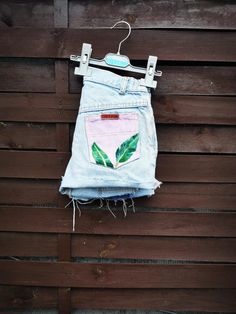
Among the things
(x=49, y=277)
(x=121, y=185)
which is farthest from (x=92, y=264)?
(x=121, y=185)

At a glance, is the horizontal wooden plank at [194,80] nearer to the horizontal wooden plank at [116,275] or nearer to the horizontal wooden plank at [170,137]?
the horizontal wooden plank at [170,137]

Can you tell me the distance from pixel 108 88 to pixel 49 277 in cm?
137

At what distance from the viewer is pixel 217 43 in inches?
72.7

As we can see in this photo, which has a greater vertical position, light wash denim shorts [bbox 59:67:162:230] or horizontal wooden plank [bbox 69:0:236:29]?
horizontal wooden plank [bbox 69:0:236:29]

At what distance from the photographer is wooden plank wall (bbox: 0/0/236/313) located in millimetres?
1839

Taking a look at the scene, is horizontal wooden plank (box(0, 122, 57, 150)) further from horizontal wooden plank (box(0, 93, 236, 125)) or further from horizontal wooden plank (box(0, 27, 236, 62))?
horizontal wooden plank (box(0, 27, 236, 62))

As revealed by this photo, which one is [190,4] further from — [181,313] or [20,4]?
[181,313]

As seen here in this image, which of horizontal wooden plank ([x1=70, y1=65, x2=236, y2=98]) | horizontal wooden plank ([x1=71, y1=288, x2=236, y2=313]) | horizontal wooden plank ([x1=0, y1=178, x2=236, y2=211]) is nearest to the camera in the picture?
horizontal wooden plank ([x1=70, y1=65, x2=236, y2=98])

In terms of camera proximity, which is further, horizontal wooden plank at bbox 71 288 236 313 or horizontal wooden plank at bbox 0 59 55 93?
horizontal wooden plank at bbox 71 288 236 313

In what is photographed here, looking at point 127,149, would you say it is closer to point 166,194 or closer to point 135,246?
point 166,194

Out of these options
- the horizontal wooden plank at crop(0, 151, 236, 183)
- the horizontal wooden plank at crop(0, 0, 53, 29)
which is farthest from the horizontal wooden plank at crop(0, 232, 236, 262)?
the horizontal wooden plank at crop(0, 0, 53, 29)

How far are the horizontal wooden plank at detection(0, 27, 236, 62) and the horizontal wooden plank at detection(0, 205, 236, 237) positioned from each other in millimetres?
1007

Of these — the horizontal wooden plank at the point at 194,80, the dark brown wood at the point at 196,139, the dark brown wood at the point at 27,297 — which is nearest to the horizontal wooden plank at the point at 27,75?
the horizontal wooden plank at the point at 194,80

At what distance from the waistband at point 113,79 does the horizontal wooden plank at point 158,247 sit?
1.01 meters
